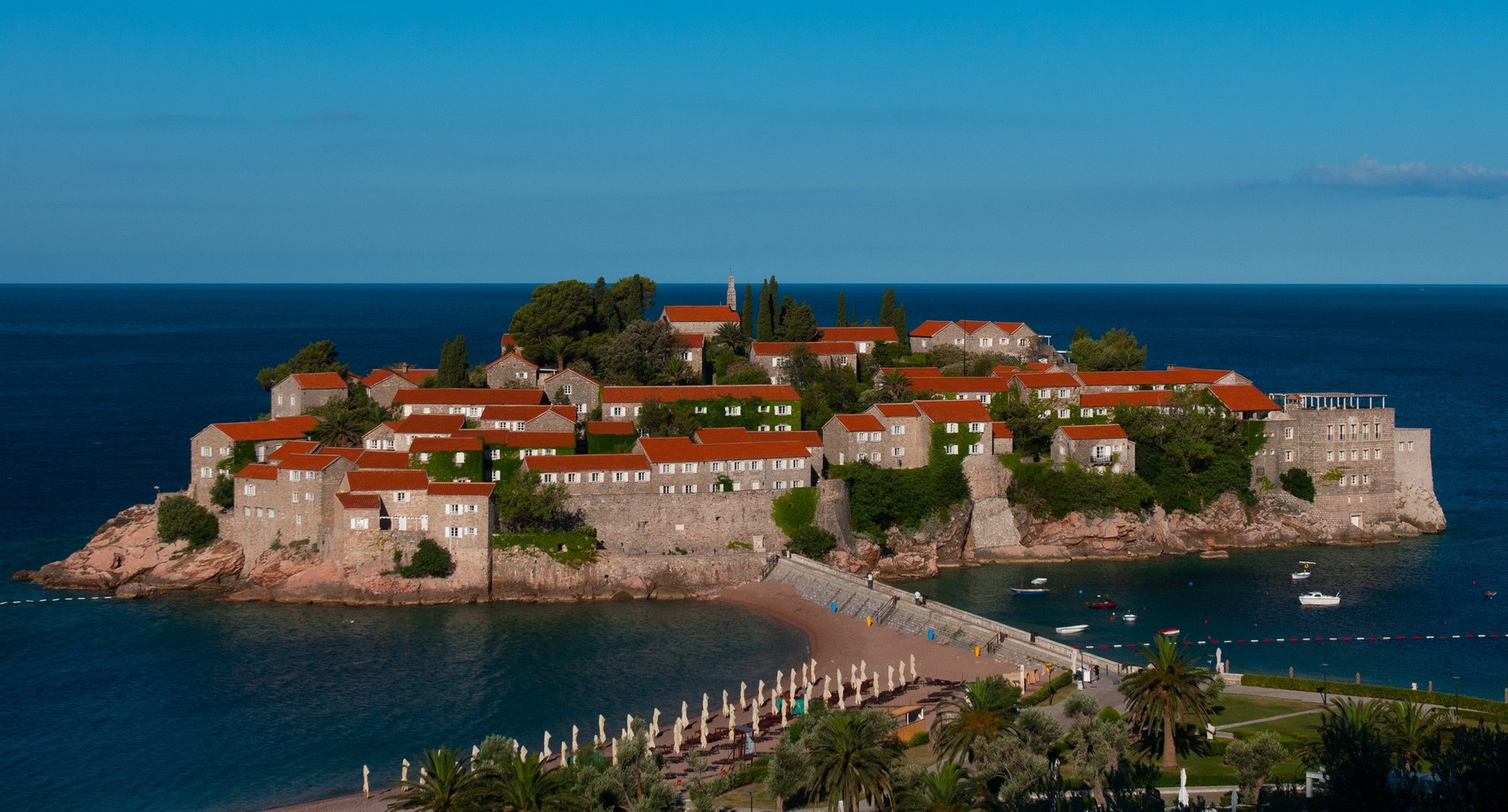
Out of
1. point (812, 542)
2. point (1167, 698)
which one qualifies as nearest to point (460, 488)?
point (812, 542)

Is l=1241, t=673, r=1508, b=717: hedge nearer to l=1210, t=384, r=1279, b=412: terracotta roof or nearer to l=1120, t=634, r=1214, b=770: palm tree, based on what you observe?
l=1120, t=634, r=1214, b=770: palm tree

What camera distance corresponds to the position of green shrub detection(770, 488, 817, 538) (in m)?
80.9

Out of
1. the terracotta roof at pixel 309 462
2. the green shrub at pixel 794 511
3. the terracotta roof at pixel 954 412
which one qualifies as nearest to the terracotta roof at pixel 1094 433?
the terracotta roof at pixel 954 412

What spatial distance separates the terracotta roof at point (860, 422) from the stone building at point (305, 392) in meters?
30.7

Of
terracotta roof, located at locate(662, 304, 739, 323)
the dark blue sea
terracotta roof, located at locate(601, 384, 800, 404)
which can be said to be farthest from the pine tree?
the dark blue sea

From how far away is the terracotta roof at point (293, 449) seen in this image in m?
79.5

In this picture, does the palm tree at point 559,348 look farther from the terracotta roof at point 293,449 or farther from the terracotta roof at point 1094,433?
the terracotta roof at point 1094,433

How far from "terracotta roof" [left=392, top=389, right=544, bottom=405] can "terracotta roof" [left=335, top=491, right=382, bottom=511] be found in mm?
12319

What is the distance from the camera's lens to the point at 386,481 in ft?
246

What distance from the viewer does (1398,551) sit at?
86.9m

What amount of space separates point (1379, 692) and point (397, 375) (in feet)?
200

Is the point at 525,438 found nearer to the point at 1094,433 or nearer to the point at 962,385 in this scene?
the point at 962,385

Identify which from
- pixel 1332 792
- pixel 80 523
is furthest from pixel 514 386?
pixel 1332 792

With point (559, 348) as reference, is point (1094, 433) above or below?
below
